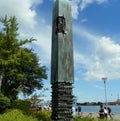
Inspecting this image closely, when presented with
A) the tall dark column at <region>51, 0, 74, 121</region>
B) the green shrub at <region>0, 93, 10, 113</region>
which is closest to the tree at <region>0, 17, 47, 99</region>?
the green shrub at <region>0, 93, 10, 113</region>

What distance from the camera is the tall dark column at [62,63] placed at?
1438 cm

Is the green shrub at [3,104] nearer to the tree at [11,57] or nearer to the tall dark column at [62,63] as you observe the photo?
the tree at [11,57]

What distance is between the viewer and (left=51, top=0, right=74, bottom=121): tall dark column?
47.2 ft

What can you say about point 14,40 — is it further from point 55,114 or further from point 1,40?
point 55,114

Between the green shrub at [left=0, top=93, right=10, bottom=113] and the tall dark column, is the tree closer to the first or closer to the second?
the green shrub at [left=0, top=93, right=10, bottom=113]

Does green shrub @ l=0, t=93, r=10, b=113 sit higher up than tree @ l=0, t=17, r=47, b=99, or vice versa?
tree @ l=0, t=17, r=47, b=99

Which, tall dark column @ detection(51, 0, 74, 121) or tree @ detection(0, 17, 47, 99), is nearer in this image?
tall dark column @ detection(51, 0, 74, 121)

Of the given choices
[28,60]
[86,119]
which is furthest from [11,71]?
[86,119]

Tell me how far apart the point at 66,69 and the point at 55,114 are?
2212mm

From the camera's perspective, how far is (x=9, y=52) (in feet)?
96.3

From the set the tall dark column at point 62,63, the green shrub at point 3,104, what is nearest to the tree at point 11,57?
the green shrub at point 3,104

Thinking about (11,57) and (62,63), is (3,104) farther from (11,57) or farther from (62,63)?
(62,63)

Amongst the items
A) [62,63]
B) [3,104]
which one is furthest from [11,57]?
[62,63]

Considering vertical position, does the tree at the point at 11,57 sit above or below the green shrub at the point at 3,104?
above
